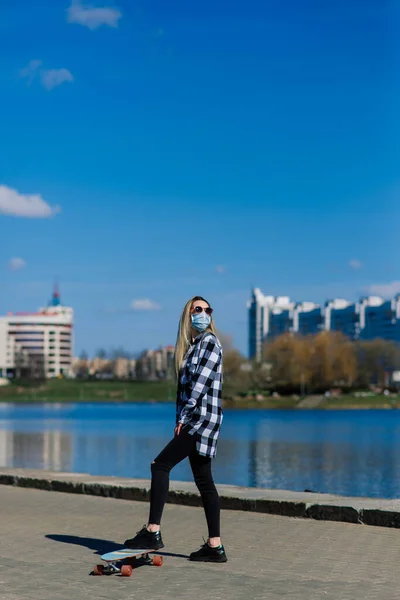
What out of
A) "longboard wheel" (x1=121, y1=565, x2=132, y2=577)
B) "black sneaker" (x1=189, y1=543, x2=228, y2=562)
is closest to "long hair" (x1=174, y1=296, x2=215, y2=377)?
"black sneaker" (x1=189, y1=543, x2=228, y2=562)

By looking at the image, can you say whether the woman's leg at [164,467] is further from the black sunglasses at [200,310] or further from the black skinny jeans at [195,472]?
the black sunglasses at [200,310]

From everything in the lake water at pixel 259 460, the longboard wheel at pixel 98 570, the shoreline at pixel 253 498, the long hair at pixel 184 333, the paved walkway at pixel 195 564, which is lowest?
the lake water at pixel 259 460

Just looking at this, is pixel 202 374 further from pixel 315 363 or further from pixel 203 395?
pixel 315 363

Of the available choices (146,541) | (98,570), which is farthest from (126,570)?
(146,541)

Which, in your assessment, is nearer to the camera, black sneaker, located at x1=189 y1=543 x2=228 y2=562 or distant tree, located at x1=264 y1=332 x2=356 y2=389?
black sneaker, located at x1=189 y1=543 x2=228 y2=562

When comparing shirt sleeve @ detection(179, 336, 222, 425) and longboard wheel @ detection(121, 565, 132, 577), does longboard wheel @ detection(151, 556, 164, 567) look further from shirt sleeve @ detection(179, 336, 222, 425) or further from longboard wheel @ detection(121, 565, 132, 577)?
shirt sleeve @ detection(179, 336, 222, 425)

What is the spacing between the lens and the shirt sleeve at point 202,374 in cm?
845

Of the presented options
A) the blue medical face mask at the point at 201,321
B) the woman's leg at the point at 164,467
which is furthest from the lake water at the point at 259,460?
the blue medical face mask at the point at 201,321

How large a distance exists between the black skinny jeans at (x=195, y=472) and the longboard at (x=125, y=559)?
0.32 meters

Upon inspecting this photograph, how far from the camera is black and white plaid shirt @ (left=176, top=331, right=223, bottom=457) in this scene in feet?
27.7

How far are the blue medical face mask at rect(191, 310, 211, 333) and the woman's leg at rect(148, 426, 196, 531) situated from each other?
0.86m

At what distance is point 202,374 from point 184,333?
455 millimetres

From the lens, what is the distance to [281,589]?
7.21 m

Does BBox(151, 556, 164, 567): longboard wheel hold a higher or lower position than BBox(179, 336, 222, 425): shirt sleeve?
lower
